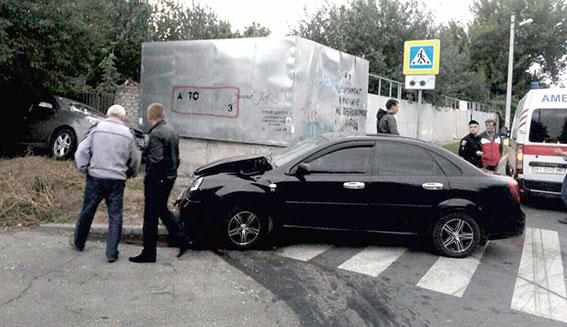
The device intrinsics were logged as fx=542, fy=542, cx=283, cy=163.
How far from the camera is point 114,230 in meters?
5.85

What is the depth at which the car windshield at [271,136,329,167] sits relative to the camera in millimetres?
6809

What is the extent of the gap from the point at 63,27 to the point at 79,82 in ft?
9.56

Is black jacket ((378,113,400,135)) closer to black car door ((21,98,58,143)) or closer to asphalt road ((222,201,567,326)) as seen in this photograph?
asphalt road ((222,201,567,326))

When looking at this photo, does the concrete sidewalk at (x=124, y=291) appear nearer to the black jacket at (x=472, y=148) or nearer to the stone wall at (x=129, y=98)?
the black jacket at (x=472, y=148)

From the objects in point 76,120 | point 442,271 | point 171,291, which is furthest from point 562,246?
point 76,120

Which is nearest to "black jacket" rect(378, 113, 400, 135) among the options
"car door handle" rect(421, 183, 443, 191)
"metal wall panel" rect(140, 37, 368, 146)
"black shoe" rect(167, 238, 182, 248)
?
"metal wall panel" rect(140, 37, 368, 146)

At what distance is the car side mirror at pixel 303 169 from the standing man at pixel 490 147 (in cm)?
437

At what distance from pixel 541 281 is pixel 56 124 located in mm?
9346

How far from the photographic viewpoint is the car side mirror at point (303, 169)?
6461mm

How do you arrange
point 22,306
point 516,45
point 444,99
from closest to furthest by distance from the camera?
point 22,306, point 444,99, point 516,45

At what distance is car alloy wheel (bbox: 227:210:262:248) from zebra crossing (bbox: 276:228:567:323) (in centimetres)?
38

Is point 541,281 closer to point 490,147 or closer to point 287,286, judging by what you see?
point 287,286

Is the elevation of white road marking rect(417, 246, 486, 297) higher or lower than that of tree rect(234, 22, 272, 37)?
lower

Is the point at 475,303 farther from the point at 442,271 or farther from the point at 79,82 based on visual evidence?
the point at 79,82
